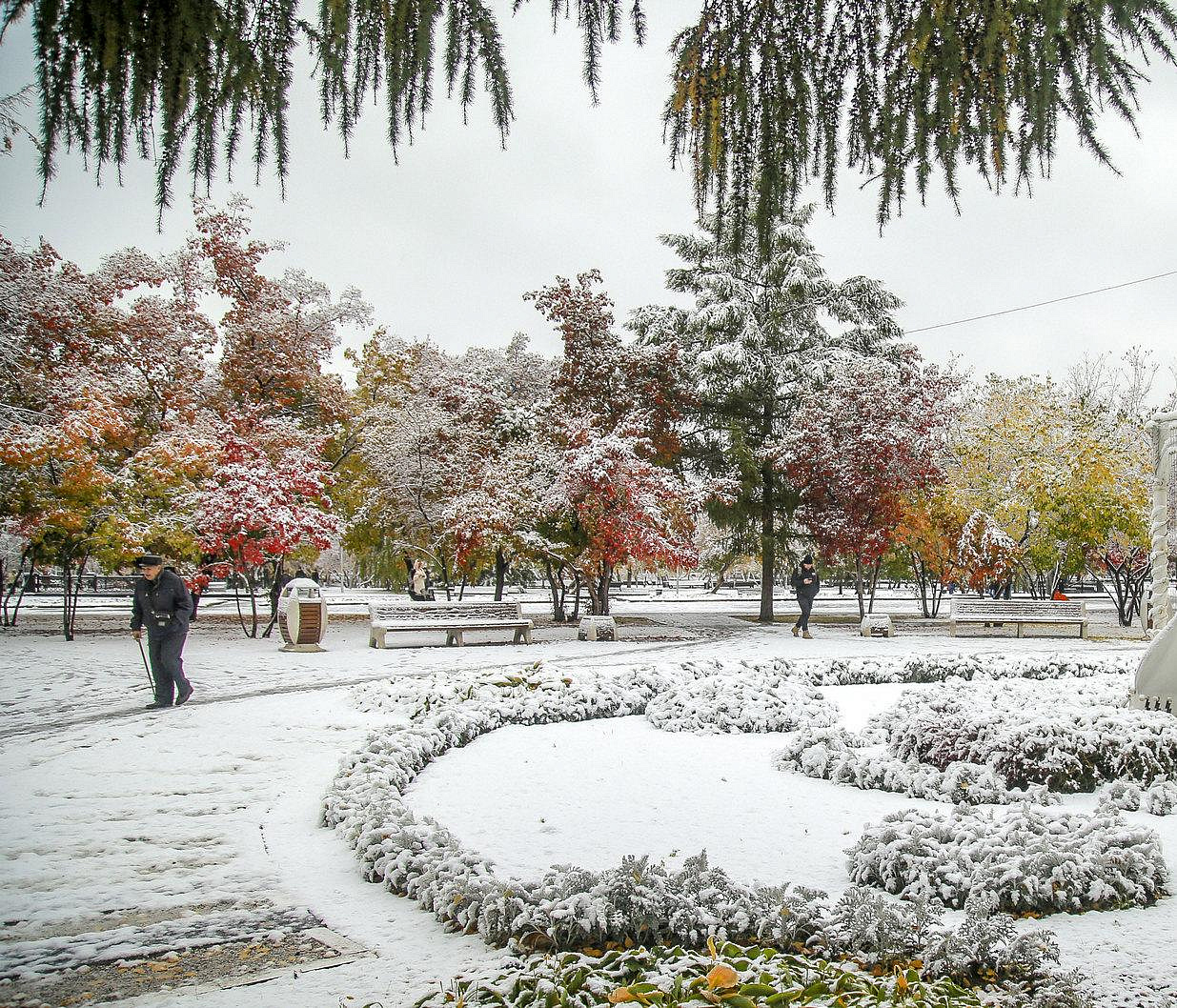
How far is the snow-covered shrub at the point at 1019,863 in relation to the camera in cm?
398

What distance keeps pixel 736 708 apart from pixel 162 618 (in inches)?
251

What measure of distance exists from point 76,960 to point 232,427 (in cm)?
1652

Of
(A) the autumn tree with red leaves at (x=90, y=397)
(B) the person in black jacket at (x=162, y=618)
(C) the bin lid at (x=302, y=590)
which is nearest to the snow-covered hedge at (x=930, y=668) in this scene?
(B) the person in black jacket at (x=162, y=618)

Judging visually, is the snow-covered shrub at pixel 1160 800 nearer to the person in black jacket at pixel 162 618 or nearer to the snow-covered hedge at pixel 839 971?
the snow-covered hedge at pixel 839 971

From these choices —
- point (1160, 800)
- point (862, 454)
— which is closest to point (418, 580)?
point (862, 454)

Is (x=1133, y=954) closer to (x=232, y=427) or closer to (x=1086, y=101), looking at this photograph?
(x=1086, y=101)

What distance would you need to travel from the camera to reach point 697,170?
3.00 metres

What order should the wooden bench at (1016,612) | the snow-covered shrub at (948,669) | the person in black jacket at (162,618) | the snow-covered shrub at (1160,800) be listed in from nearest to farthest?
the snow-covered shrub at (1160,800) → the person in black jacket at (162,618) → the snow-covered shrub at (948,669) → the wooden bench at (1016,612)

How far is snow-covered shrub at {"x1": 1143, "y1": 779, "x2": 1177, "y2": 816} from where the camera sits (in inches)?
221

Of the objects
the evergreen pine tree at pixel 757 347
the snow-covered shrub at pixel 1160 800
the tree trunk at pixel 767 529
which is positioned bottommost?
the snow-covered shrub at pixel 1160 800

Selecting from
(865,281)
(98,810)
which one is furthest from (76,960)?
(865,281)

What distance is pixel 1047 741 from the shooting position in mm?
6164

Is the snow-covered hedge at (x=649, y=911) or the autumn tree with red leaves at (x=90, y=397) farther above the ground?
the autumn tree with red leaves at (x=90, y=397)

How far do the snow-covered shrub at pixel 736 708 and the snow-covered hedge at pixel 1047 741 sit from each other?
4.21ft
